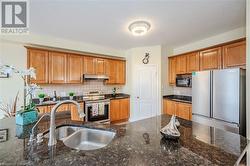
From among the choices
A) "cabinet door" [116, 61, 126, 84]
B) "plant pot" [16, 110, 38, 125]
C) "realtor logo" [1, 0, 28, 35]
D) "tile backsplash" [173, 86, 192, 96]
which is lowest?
"plant pot" [16, 110, 38, 125]

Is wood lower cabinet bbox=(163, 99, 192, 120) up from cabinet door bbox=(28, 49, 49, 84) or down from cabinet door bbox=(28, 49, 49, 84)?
down

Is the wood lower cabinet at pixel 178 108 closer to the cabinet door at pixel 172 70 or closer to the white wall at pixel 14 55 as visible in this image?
the cabinet door at pixel 172 70

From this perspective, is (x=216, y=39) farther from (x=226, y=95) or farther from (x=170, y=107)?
(x=170, y=107)

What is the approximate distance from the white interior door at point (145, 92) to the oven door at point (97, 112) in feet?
3.45

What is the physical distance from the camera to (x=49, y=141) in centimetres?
99

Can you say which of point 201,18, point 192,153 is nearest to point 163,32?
point 201,18

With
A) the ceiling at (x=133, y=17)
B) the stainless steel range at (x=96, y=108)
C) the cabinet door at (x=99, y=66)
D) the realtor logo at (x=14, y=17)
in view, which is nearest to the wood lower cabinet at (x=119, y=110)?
the stainless steel range at (x=96, y=108)

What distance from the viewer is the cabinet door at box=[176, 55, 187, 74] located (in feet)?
12.6

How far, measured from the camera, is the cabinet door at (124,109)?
4.45 metres

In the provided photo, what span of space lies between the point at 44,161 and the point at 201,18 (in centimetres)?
304

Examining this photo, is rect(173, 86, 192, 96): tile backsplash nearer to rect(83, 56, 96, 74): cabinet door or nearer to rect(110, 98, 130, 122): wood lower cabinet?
rect(110, 98, 130, 122): wood lower cabinet

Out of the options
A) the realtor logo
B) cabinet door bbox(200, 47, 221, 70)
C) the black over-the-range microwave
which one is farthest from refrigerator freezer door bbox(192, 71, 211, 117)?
the realtor logo

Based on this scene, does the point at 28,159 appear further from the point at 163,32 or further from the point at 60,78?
the point at 163,32

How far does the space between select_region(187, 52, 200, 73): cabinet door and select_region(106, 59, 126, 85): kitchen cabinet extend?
2171 mm
